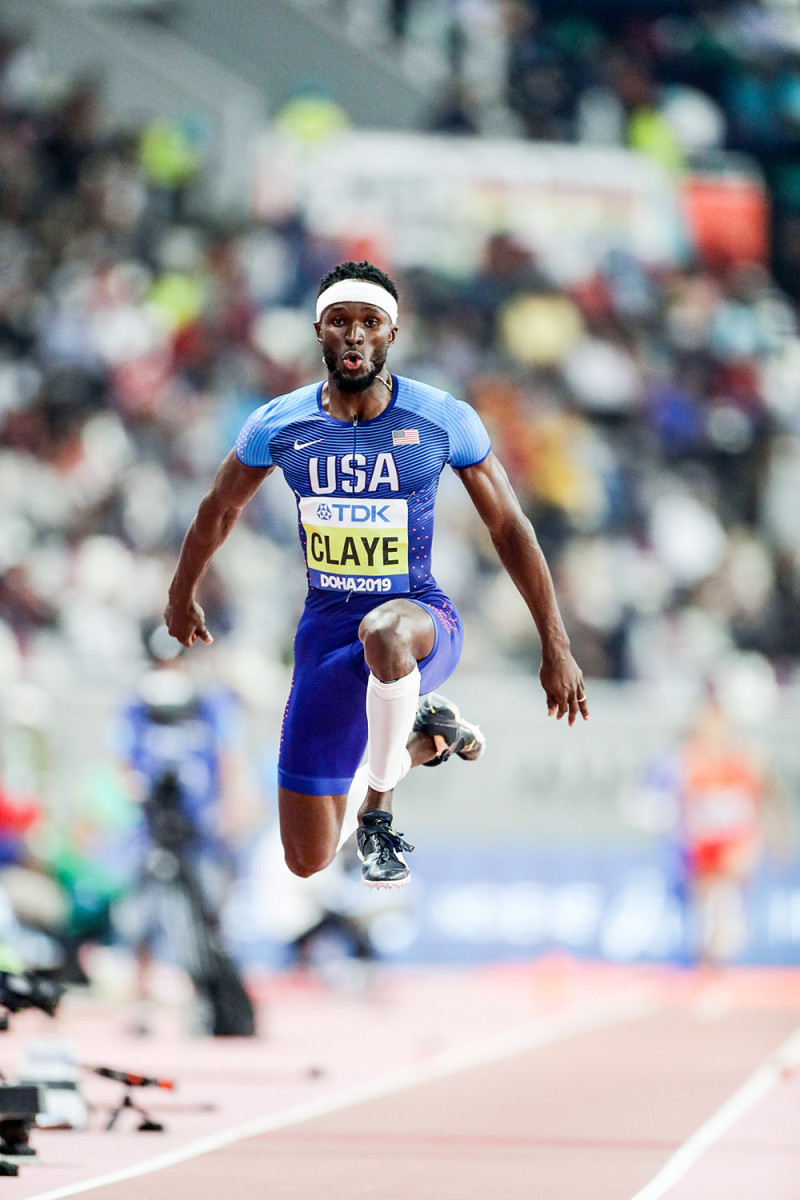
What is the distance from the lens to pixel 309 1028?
43.2 feet

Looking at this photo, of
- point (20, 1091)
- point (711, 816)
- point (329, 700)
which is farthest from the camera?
point (711, 816)

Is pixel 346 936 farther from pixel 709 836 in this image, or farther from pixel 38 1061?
pixel 38 1061

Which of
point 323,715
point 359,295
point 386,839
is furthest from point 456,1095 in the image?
point 359,295

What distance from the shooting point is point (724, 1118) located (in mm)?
8812

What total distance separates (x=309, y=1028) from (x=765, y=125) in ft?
50.0

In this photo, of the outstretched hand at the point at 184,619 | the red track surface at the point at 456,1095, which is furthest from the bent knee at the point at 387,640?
the red track surface at the point at 456,1095

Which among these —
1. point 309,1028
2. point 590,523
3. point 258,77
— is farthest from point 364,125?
point 309,1028

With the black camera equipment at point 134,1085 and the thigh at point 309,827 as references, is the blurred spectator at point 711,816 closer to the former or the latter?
the black camera equipment at point 134,1085

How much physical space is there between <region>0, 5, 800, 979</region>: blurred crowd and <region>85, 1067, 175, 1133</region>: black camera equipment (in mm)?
6720

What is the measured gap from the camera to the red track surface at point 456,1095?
22.7ft

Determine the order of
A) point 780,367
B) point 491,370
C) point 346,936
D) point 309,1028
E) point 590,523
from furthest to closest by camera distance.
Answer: point 780,367 < point 491,370 < point 590,523 < point 346,936 < point 309,1028

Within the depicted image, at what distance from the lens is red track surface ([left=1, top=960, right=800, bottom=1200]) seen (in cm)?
692

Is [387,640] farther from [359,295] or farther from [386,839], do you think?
[359,295]

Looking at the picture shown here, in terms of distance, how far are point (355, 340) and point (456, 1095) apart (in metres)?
4.60
